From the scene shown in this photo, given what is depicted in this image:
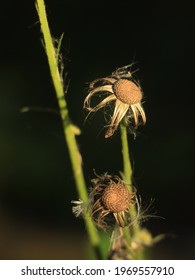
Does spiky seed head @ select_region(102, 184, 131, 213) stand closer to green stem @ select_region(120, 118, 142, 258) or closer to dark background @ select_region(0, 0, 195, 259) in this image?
green stem @ select_region(120, 118, 142, 258)

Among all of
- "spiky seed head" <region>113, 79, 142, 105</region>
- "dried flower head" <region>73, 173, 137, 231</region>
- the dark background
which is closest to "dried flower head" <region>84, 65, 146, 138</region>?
"spiky seed head" <region>113, 79, 142, 105</region>

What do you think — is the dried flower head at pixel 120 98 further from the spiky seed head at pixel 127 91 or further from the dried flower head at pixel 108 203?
the dried flower head at pixel 108 203

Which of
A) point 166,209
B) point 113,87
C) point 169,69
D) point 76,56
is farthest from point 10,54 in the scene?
point 113,87

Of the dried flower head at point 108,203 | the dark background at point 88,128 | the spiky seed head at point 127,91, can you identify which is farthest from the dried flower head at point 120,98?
the dark background at point 88,128

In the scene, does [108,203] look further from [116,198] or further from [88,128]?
[88,128]

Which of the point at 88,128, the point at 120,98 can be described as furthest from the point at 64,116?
the point at 88,128

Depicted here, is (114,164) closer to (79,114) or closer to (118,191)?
(79,114)
